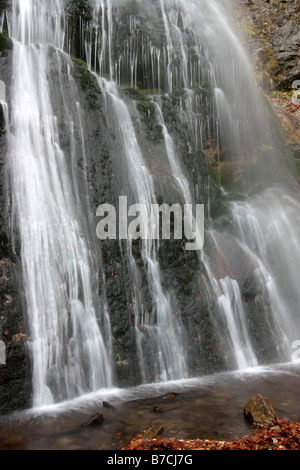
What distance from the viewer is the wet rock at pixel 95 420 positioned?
5.12 m

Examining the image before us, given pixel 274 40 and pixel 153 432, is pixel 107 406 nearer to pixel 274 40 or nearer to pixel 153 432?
pixel 153 432

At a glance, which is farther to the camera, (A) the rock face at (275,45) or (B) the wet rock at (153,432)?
(A) the rock face at (275,45)

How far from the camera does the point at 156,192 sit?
29.5 ft

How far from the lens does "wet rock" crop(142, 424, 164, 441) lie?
459 centimetres

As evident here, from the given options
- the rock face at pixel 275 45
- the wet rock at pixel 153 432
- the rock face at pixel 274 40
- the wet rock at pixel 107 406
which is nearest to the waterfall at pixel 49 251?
the wet rock at pixel 107 406

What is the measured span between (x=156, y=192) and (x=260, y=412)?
5183 millimetres

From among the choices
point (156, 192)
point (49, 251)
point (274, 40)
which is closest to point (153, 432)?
point (49, 251)

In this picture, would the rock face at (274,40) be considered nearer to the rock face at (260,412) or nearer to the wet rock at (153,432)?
the rock face at (260,412)

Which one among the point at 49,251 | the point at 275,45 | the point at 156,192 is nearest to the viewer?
the point at 49,251

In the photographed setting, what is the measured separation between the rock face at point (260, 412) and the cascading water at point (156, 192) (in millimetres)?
2254

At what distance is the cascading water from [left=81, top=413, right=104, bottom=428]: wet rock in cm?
118
